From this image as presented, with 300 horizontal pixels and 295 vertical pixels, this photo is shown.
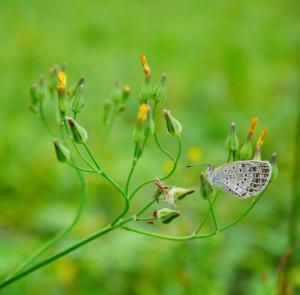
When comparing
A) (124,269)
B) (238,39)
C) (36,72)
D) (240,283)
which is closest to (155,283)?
(124,269)

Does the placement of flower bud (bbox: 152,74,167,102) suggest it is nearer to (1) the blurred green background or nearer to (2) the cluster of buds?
(2) the cluster of buds

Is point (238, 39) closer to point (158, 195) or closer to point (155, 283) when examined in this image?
point (155, 283)

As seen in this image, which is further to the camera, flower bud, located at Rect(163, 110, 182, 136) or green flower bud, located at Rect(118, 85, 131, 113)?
green flower bud, located at Rect(118, 85, 131, 113)

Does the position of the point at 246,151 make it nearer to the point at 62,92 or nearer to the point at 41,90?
the point at 62,92

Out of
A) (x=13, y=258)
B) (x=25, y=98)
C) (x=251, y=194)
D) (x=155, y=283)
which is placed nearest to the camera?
(x=251, y=194)

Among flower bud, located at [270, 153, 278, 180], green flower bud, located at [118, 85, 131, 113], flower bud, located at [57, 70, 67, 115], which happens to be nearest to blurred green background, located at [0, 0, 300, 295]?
green flower bud, located at [118, 85, 131, 113]

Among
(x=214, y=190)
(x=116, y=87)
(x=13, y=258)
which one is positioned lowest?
(x=13, y=258)

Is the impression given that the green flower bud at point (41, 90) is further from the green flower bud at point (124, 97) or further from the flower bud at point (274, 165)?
the flower bud at point (274, 165)
